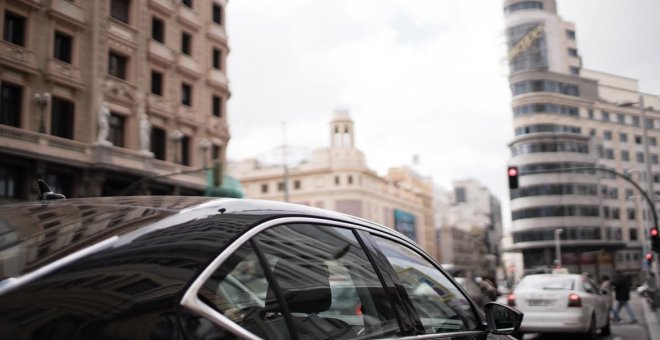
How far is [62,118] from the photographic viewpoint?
842 inches

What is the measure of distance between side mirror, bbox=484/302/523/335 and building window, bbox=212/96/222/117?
30.2 metres

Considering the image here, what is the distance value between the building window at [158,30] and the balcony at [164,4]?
58 centimetres

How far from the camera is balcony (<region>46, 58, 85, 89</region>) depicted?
20.2m

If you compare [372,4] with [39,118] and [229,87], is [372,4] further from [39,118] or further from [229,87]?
[229,87]

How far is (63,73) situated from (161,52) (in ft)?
22.9

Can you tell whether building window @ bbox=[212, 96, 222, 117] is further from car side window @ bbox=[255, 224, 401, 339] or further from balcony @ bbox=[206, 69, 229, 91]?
car side window @ bbox=[255, 224, 401, 339]

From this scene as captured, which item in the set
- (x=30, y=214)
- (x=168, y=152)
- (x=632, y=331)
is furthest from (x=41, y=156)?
(x=30, y=214)

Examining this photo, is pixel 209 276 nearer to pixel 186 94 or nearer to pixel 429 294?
pixel 429 294

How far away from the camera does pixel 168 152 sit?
28.0 metres

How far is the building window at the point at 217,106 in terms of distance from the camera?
32438mm

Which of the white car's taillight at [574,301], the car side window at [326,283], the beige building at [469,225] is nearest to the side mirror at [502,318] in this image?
the car side window at [326,283]

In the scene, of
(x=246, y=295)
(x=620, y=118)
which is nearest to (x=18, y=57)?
(x=246, y=295)

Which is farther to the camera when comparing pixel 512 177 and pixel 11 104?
pixel 512 177

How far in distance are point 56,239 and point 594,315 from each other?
12.4 metres
